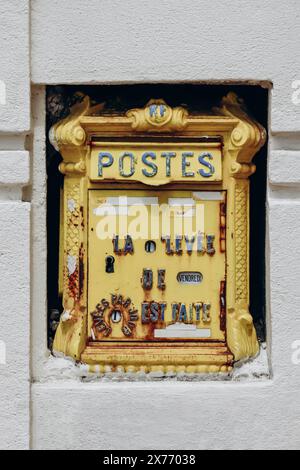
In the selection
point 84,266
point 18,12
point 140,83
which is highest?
point 18,12

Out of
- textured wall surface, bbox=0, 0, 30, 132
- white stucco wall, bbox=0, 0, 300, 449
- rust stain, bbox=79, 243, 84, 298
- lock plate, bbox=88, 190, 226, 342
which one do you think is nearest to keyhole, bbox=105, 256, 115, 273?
lock plate, bbox=88, 190, 226, 342

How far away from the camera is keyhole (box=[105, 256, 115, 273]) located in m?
4.65

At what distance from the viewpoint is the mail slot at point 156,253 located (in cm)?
463

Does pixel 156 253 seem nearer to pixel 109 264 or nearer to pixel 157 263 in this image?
pixel 157 263

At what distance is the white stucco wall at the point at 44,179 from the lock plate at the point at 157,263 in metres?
0.29

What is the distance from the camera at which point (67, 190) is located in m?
4.67

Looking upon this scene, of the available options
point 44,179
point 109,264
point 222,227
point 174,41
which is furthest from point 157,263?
point 174,41

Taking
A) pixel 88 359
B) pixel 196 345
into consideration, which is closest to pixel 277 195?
pixel 196 345

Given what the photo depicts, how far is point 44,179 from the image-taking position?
462cm

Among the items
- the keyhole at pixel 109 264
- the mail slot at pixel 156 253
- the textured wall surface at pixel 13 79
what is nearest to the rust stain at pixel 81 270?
the mail slot at pixel 156 253

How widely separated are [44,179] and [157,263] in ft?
2.47

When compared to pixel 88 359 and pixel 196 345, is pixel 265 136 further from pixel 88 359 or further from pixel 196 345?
pixel 88 359

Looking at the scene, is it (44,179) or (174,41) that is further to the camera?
(44,179)

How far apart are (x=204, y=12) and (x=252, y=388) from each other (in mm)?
1977
